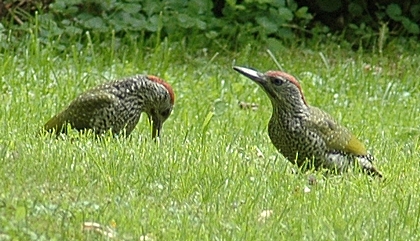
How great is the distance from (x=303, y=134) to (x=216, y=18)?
4848mm

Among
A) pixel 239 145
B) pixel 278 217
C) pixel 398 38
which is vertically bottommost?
pixel 398 38

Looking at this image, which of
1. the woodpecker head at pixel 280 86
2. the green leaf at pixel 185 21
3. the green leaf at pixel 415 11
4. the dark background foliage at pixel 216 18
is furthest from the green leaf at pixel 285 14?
the woodpecker head at pixel 280 86

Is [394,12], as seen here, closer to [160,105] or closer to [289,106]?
[160,105]

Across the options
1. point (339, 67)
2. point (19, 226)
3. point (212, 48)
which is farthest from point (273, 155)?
point (212, 48)

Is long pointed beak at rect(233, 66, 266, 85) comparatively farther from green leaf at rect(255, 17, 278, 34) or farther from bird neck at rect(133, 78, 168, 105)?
green leaf at rect(255, 17, 278, 34)

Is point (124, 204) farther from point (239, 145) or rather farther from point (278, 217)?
point (239, 145)

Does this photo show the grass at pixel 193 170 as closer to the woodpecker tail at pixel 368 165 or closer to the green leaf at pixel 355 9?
the woodpecker tail at pixel 368 165

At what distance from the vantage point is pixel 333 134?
673 centimetres

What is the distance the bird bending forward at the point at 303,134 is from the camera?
6594 mm

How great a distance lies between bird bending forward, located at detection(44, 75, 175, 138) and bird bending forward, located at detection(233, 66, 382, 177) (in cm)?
66

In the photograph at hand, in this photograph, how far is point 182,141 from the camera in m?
6.98

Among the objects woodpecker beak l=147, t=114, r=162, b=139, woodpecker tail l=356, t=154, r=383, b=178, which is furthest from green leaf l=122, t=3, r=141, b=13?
woodpecker tail l=356, t=154, r=383, b=178

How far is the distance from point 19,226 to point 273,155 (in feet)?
8.38

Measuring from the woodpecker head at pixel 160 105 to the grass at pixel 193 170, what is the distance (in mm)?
100
